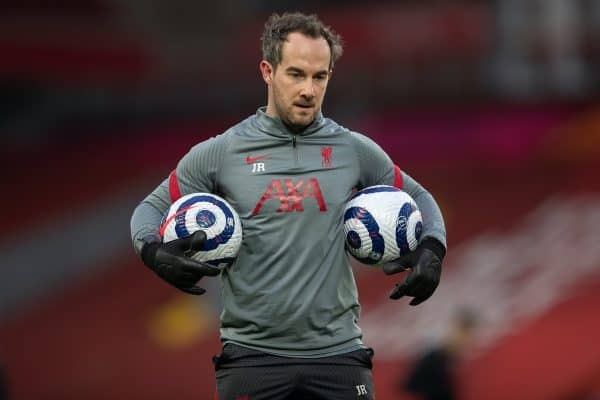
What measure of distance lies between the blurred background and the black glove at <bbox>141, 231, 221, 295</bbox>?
32.0 feet

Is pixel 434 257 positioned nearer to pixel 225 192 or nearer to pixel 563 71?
pixel 225 192

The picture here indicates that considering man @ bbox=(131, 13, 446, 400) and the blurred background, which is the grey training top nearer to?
man @ bbox=(131, 13, 446, 400)

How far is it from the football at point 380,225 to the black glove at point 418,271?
0.08 m

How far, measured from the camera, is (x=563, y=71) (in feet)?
52.5

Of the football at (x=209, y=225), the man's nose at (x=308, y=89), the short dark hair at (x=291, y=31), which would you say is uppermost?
the short dark hair at (x=291, y=31)

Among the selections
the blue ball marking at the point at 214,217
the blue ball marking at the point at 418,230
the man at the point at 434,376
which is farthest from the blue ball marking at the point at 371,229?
the man at the point at 434,376

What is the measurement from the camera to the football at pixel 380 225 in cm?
461

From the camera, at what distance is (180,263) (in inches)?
174

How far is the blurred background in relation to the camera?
48.2ft

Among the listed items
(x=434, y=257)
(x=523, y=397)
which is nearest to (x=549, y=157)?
(x=523, y=397)

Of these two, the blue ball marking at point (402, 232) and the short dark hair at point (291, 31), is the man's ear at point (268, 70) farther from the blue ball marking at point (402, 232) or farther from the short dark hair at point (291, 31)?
the blue ball marking at point (402, 232)

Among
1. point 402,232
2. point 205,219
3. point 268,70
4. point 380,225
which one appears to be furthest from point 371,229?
point 268,70

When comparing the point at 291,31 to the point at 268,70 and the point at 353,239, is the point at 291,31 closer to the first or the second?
the point at 268,70

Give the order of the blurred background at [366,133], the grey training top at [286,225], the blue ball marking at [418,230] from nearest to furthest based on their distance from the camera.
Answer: the grey training top at [286,225] → the blue ball marking at [418,230] → the blurred background at [366,133]
